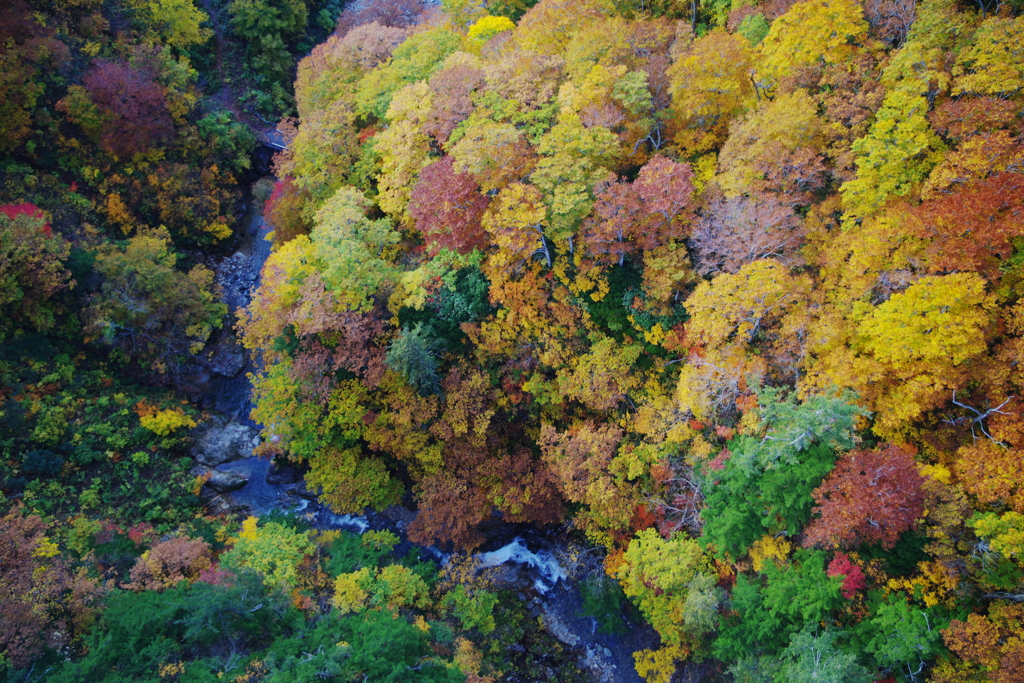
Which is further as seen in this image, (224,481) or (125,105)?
(125,105)

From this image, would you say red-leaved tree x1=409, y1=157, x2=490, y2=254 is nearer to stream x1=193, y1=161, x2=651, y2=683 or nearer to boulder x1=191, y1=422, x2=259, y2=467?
stream x1=193, y1=161, x2=651, y2=683

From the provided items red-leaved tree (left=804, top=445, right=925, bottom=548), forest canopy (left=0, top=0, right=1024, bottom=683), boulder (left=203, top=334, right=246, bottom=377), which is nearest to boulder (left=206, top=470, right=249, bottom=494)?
forest canopy (left=0, top=0, right=1024, bottom=683)

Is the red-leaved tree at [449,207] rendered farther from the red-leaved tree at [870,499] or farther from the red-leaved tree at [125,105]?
the red-leaved tree at [125,105]

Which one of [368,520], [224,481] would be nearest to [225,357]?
[224,481]

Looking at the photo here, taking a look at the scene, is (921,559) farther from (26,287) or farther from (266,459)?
(26,287)

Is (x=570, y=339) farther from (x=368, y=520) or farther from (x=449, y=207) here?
(x=368, y=520)

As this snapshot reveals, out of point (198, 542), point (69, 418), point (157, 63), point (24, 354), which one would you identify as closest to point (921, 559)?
point (198, 542)
